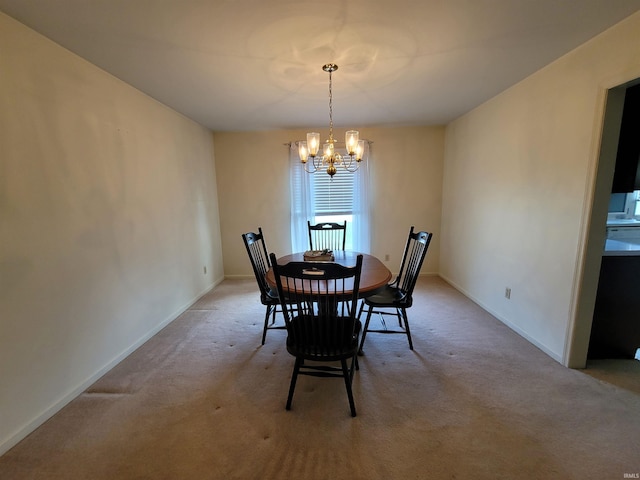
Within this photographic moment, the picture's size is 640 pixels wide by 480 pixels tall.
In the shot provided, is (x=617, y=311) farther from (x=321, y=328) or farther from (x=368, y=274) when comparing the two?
(x=321, y=328)

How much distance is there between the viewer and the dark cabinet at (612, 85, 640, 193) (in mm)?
2096

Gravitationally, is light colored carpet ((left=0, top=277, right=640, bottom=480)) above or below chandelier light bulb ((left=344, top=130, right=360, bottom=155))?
below

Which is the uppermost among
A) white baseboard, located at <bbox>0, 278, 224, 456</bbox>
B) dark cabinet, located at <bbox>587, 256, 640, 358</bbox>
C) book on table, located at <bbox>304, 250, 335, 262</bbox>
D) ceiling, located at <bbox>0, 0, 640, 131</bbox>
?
ceiling, located at <bbox>0, 0, 640, 131</bbox>

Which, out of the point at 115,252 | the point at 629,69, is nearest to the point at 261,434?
the point at 115,252

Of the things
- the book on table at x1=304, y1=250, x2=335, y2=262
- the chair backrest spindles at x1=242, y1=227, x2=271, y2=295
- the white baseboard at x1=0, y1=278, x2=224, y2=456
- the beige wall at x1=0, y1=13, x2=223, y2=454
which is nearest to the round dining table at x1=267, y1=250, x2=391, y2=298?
the book on table at x1=304, y1=250, x2=335, y2=262

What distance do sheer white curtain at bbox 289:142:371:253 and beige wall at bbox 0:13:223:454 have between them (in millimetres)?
1818

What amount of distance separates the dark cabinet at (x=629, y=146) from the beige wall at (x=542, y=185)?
0.44m

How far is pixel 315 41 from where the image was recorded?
6.03 feet

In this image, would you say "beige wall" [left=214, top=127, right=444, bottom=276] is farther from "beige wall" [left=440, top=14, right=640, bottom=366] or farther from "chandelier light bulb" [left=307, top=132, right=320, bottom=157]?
"chandelier light bulb" [left=307, top=132, right=320, bottom=157]

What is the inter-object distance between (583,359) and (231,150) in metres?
4.65

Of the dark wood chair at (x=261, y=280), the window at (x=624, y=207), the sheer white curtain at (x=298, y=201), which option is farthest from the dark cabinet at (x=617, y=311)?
the sheer white curtain at (x=298, y=201)

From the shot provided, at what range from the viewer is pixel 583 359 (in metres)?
2.11

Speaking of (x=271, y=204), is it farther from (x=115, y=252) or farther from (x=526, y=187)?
(x=526, y=187)

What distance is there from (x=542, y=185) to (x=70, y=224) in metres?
3.67
